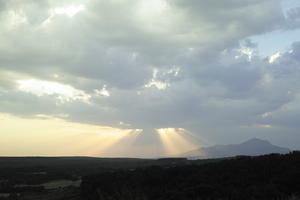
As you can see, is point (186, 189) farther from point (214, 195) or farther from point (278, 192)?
point (278, 192)

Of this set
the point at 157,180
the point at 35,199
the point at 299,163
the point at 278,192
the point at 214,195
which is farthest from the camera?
the point at 35,199

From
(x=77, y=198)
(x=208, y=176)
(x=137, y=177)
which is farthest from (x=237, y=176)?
(x=77, y=198)

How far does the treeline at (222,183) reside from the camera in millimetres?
18531

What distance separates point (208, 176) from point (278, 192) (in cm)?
831

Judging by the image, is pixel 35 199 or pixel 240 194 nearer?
pixel 240 194

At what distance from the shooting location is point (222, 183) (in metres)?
22.0

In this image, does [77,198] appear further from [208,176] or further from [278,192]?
[278,192]

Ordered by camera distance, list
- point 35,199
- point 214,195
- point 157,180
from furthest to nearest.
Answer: point 35,199 < point 157,180 < point 214,195

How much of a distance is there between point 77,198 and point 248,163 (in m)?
18.1

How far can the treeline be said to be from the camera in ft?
60.8

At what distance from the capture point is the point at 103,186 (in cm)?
3134

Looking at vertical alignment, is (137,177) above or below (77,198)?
above

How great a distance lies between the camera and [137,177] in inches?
1206

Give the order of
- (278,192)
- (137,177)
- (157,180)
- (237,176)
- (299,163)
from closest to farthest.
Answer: (278,192) < (237,176) < (299,163) < (157,180) < (137,177)
